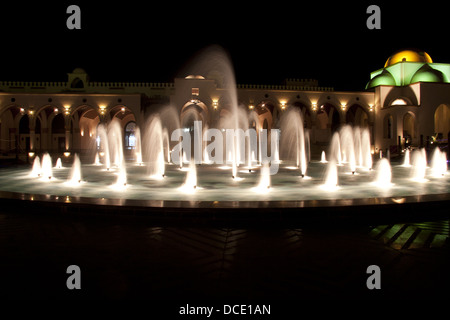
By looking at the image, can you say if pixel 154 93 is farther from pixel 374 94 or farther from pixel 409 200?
pixel 409 200

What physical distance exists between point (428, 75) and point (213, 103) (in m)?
16.7

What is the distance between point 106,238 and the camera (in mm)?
3797

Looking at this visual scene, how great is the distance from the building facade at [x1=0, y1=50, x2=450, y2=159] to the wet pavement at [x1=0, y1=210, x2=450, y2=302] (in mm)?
19869

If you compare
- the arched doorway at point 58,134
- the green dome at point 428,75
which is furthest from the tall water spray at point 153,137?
the green dome at point 428,75

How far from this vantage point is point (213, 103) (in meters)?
25.3

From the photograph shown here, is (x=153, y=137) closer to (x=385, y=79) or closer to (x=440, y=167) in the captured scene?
(x=385, y=79)

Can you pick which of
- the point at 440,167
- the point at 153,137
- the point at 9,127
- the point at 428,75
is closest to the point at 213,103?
the point at 153,137

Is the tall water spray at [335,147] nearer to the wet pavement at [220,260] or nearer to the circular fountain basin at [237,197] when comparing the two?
the circular fountain basin at [237,197]

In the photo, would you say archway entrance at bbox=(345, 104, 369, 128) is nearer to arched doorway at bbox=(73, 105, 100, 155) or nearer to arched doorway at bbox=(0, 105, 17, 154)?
arched doorway at bbox=(73, 105, 100, 155)

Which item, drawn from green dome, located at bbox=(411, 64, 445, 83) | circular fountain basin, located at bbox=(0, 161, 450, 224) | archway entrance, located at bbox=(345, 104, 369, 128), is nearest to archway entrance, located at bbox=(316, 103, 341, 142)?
archway entrance, located at bbox=(345, 104, 369, 128)

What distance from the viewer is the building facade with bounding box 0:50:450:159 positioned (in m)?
24.8
